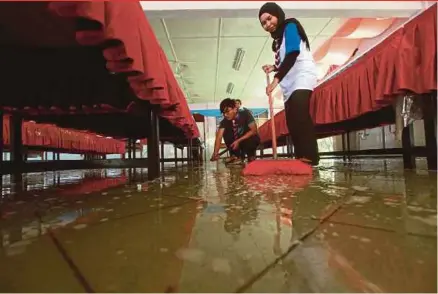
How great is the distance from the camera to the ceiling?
497 cm

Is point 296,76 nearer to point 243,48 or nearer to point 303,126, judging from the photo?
point 303,126

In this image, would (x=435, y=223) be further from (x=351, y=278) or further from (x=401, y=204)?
(x=351, y=278)

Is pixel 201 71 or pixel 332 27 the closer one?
pixel 332 27

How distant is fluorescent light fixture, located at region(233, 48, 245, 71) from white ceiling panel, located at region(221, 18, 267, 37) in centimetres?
70

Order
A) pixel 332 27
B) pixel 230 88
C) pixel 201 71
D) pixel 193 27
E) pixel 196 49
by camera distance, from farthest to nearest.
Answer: pixel 230 88 < pixel 201 71 < pixel 196 49 < pixel 332 27 < pixel 193 27

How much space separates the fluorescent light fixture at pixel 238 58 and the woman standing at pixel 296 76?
4.38 metres

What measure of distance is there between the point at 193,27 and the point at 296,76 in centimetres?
368

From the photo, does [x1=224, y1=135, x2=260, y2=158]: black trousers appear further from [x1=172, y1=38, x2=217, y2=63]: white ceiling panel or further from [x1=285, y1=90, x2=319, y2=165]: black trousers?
[x1=172, y1=38, x2=217, y2=63]: white ceiling panel

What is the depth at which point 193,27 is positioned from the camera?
16.5 feet

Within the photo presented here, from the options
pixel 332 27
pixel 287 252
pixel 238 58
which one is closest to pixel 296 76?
pixel 287 252

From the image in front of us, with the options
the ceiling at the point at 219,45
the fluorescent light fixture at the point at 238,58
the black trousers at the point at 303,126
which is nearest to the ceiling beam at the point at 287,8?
the ceiling at the point at 219,45

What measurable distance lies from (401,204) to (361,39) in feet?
20.3

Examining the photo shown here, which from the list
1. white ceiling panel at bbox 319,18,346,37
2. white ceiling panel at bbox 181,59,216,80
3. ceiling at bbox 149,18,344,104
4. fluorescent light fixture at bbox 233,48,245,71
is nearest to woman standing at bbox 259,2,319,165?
ceiling at bbox 149,18,344,104

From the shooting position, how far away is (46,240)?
0.46 m
